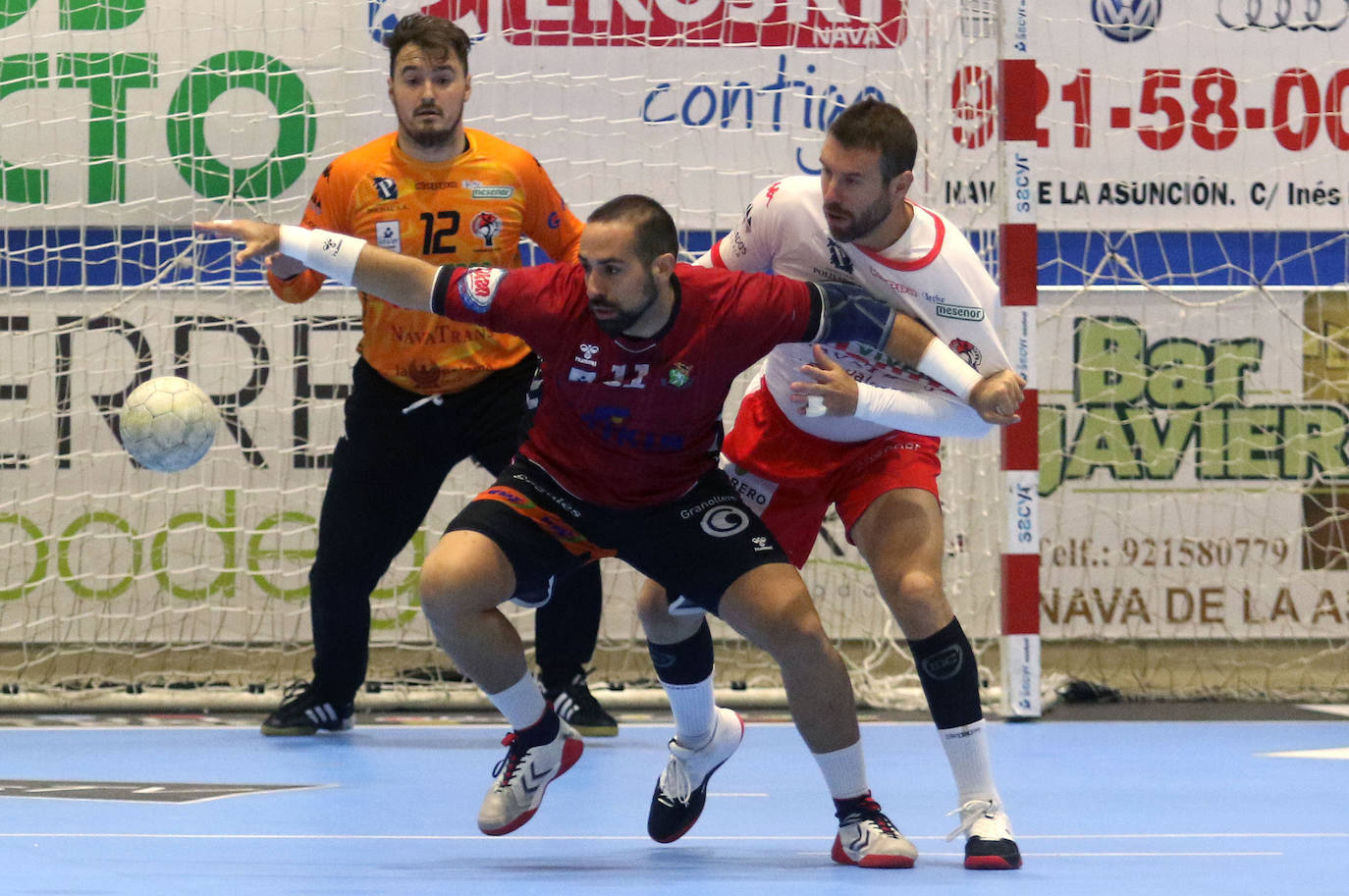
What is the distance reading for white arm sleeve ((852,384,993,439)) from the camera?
3812mm

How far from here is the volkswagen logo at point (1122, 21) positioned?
6.99 meters

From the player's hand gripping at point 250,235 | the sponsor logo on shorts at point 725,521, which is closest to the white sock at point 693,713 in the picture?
the sponsor logo on shorts at point 725,521

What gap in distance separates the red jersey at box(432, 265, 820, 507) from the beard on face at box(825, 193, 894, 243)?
199mm

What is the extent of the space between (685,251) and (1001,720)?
85.0 inches

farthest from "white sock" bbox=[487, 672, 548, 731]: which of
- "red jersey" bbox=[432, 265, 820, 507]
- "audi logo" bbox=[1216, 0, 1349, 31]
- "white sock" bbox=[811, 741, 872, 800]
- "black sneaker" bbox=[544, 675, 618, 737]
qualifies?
"audi logo" bbox=[1216, 0, 1349, 31]

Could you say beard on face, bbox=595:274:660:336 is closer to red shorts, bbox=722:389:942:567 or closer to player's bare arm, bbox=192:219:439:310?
player's bare arm, bbox=192:219:439:310

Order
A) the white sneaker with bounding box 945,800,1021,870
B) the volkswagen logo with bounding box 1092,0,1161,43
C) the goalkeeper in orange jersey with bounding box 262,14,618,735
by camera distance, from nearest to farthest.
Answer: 1. the white sneaker with bounding box 945,800,1021,870
2. the goalkeeper in orange jersey with bounding box 262,14,618,735
3. the volkswagen logo with bounding box 1092,0,1161,43

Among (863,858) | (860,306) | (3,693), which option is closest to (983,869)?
(863,858)

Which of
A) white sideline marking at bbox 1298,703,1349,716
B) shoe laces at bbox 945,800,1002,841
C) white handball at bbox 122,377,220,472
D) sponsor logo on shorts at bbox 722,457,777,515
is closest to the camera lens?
shoe laces at bbox 945,800,1002,841

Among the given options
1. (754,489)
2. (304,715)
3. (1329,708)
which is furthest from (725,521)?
(1329,708)

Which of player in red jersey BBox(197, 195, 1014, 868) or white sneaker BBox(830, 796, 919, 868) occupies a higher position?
player in red jersey BBox(197, 195, 1014, 868)

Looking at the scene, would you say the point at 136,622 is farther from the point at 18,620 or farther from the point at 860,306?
the point at 860,306

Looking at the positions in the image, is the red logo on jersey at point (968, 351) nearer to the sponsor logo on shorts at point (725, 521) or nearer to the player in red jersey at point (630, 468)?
the player in red jersey at point (630, 468)

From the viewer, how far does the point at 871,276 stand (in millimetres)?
4109
